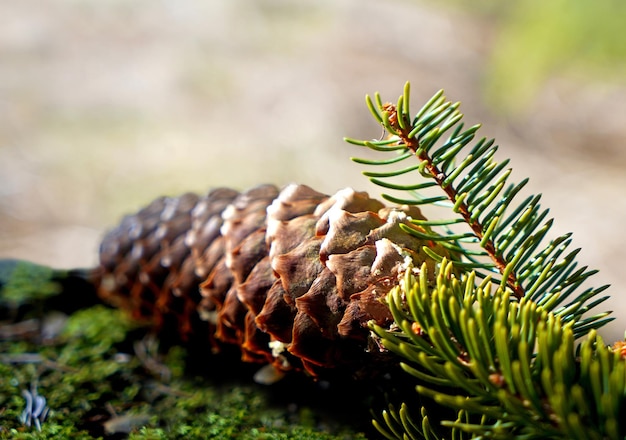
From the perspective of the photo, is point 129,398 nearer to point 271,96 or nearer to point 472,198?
point 472,198

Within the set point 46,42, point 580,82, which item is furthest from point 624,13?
point 46,42

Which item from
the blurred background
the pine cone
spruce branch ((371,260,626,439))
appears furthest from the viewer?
the blurred background

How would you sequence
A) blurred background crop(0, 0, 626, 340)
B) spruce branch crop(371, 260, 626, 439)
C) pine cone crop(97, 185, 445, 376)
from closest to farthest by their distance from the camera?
spruce branch crop(371, 260, 626, 439)
pine cone crop(97, 185, 445, 376)
blurred background crop(0, 0, 626, 340)

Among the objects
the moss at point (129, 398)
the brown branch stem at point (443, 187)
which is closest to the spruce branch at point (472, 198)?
the brown branch stem at point (443, 187)

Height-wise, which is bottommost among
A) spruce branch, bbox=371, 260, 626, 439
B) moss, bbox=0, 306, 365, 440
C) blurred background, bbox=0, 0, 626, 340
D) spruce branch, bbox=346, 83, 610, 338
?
moss, bbox=0, 306, 365, 440

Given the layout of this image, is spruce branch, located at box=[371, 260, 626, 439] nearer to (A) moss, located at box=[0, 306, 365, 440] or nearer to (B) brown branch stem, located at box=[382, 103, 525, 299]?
(B) brown branch stem, located at box=[382, 103, 525, 299]

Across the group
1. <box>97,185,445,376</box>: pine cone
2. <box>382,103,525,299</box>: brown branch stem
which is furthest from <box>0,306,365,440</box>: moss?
<box>382,103,525,299</box>: brown branch stem

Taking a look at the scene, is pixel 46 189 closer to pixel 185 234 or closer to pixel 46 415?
pixel 185 234

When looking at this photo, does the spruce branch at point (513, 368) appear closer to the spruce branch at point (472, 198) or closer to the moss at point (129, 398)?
the spruce branch at point (472, 198)
